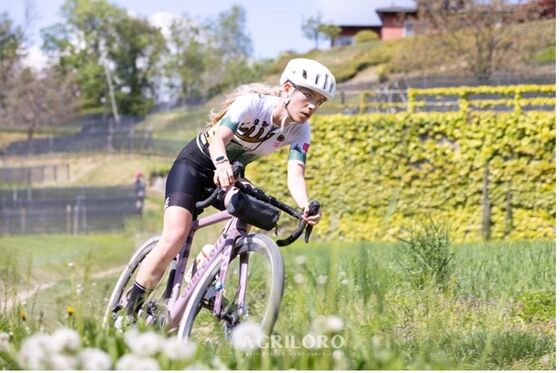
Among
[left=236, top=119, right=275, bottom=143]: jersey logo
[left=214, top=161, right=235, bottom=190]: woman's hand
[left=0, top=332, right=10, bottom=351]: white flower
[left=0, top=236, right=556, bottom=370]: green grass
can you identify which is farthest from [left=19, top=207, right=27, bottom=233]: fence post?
[left=0, top=332, right=10, bottom=351]: white flower

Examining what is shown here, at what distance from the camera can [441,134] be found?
21.7 metres

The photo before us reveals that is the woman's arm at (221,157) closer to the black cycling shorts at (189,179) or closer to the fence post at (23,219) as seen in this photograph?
the black cycling shorts at (189,179)

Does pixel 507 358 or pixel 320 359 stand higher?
pixel 320 359

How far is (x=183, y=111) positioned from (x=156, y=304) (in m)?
→ 80.6

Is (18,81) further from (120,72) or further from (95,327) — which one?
(95,327)

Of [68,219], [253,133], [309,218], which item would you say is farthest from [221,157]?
[68,219]

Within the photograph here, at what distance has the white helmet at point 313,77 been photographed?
5.87m

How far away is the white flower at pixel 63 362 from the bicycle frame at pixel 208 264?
7.02ft

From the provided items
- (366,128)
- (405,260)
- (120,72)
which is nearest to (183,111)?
(120,72)

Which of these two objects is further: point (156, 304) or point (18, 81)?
point (18, 81)

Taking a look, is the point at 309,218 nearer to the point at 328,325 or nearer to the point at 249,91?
the point at 249,91

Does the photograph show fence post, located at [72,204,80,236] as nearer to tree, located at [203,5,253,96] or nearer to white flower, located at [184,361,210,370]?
white flower, located at [184,361,210,370]

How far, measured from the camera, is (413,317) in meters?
6.55

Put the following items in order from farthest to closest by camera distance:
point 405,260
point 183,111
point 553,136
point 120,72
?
point 120,72 < point 183,111 < point 553,136 < point 405,260
